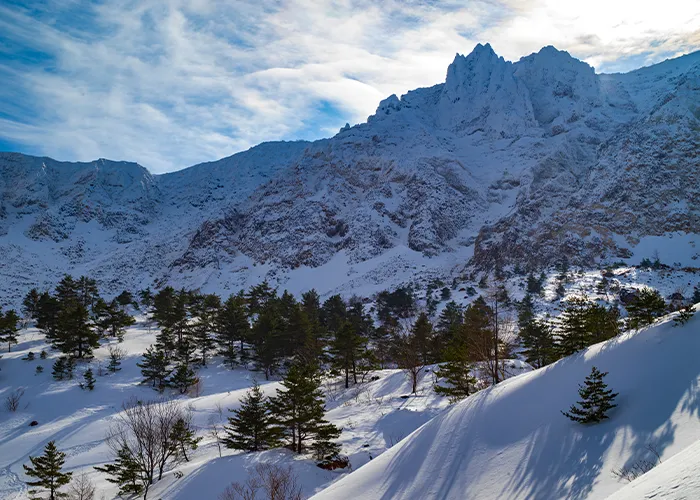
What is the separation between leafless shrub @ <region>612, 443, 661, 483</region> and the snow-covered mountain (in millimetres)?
87966

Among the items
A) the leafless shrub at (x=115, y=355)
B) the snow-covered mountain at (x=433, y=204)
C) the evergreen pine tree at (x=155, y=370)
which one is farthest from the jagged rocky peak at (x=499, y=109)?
the evergreen pine tree at (x=155, y=370)

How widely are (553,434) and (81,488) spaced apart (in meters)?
22.8

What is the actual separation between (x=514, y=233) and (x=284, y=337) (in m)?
82.8

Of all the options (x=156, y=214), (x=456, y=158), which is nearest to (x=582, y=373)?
(x=456, y=158)

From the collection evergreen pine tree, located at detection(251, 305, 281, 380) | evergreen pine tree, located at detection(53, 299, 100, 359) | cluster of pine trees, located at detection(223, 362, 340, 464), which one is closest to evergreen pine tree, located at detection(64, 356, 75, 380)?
evergreen pine tree, located at detection(53, 299, 100, 359)

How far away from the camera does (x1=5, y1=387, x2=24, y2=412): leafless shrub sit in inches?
1232

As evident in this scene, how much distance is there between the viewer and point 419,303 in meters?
68.9

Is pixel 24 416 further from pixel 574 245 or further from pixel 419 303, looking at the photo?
pixel 574 245

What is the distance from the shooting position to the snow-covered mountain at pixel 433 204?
320 feet

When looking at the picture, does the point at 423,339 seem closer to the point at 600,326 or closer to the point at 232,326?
the point at 600,326

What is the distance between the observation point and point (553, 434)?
1109cm

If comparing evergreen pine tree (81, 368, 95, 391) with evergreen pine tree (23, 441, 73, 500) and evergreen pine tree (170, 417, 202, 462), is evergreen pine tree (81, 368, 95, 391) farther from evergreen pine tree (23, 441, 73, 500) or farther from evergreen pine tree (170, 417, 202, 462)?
evergreen pine tree (170, 417, 202, 462)

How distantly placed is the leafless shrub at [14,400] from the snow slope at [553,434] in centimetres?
3338

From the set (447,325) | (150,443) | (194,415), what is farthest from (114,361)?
(447,325)
